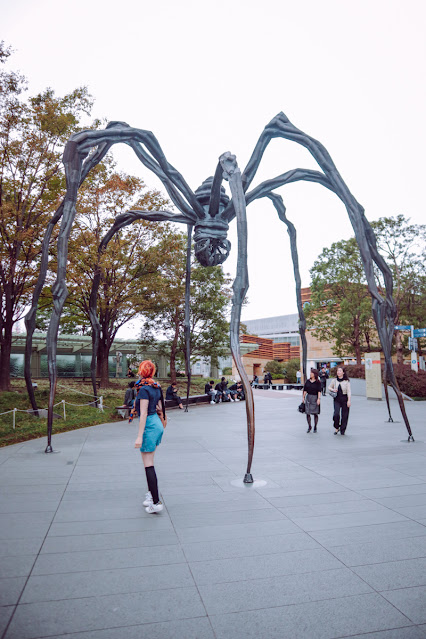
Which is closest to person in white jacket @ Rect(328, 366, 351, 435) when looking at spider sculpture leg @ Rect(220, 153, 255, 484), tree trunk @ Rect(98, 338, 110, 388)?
spider sculpture leg @ Rect(220, 153, 255, 484)

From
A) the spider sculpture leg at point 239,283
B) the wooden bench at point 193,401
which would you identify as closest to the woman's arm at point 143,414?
A: the spider sculpture leg at point 239,283

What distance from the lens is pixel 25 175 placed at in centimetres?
1415

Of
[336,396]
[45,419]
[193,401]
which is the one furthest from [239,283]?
[193,401]

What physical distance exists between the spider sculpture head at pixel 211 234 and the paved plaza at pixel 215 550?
9.42 feet

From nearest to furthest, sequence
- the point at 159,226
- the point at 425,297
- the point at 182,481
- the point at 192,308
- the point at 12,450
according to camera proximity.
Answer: the point at 182,481 < the point at 12,450 < the point at 159,226 < the point at 192,308 < the point at 425,297

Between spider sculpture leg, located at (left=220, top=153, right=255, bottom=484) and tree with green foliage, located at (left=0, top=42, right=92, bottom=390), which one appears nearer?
spider sculpture leg, located at (left=220, top=153, right=255, bottom=484)

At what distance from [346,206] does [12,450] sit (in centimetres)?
622

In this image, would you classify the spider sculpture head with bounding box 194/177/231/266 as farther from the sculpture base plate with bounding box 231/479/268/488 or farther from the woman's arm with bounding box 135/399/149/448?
the sculpture base plate with bounding box 231/479/268/488

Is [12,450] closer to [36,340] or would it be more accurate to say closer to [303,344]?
[303,344]

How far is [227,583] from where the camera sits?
268 centimetres

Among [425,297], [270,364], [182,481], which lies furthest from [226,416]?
[270,364]

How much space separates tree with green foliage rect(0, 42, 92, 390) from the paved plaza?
351 inches

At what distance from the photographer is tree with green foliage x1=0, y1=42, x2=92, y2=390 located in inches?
538

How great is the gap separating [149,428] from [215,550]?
134cm
